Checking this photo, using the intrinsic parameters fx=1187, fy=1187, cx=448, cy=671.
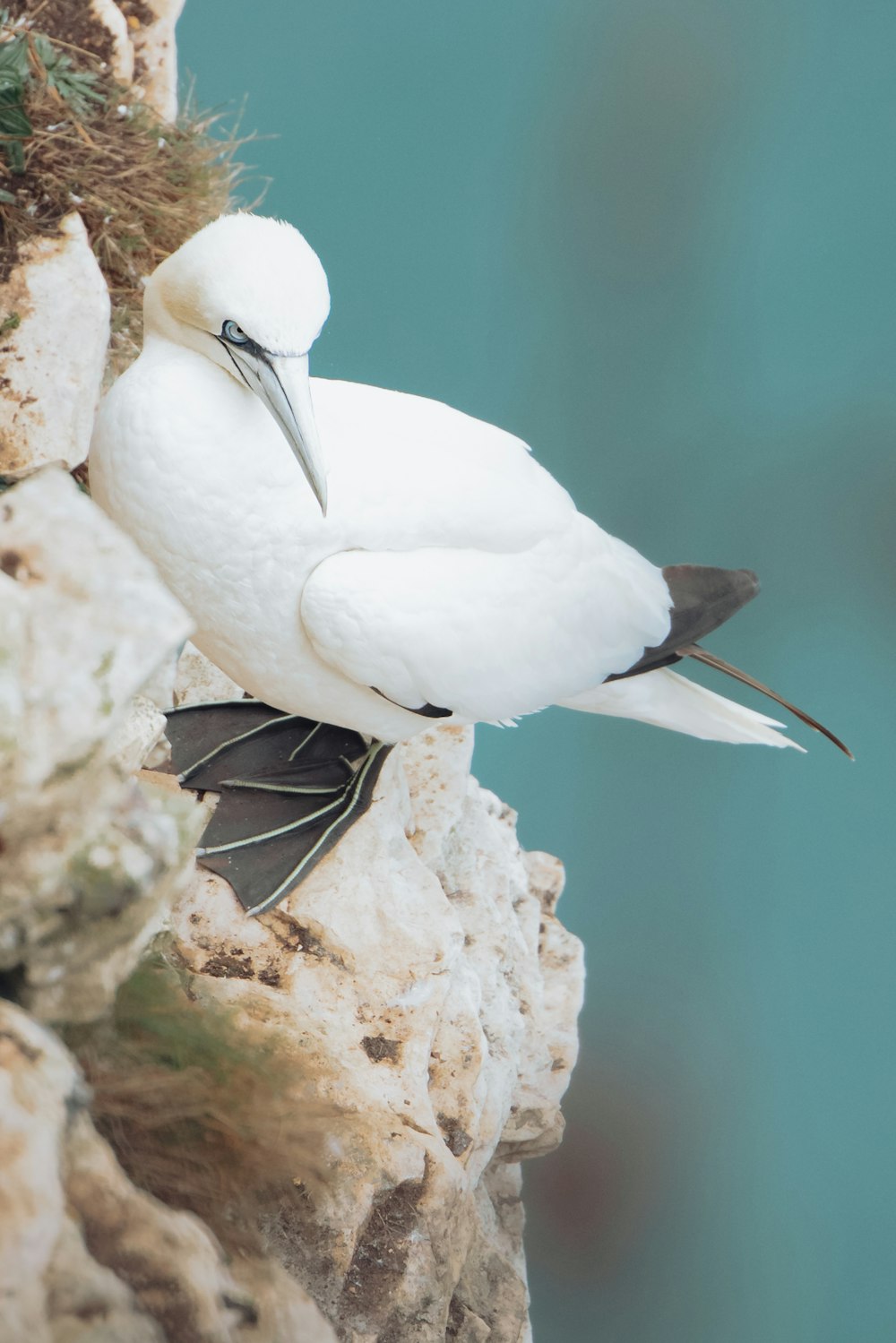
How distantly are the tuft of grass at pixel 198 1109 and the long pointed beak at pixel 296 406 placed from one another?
1.66ft

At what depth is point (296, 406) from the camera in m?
1.22

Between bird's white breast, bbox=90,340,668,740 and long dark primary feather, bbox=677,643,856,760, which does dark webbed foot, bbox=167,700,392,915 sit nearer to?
bird's white breast, bbox=90,340,668,740

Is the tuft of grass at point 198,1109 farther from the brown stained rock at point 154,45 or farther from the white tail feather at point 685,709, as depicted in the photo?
the brown stained rock at point 154,45

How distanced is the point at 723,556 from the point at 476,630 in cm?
174

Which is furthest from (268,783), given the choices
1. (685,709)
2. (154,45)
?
(154,45)

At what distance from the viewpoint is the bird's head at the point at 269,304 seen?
3.96 ft

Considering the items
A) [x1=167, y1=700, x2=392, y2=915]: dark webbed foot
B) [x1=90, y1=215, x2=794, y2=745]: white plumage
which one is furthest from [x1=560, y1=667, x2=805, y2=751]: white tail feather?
[x1=167, y1=700, x2=392, y2=915]: dark webbed foot

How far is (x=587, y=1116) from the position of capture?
102 inches

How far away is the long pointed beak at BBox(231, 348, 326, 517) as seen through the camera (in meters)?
1.21

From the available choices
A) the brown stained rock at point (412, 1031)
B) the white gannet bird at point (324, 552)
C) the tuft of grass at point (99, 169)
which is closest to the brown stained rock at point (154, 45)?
the tuft of grass at point (99, 169)

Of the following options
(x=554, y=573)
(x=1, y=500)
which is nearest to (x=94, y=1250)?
(x=1, y=500)

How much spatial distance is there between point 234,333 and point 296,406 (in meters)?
0.11

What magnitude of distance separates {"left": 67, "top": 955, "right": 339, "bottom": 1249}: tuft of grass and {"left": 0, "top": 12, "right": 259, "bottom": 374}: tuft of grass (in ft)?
4.28

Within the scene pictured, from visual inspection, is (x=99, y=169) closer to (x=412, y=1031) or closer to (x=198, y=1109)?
(x=412, y=1031)
